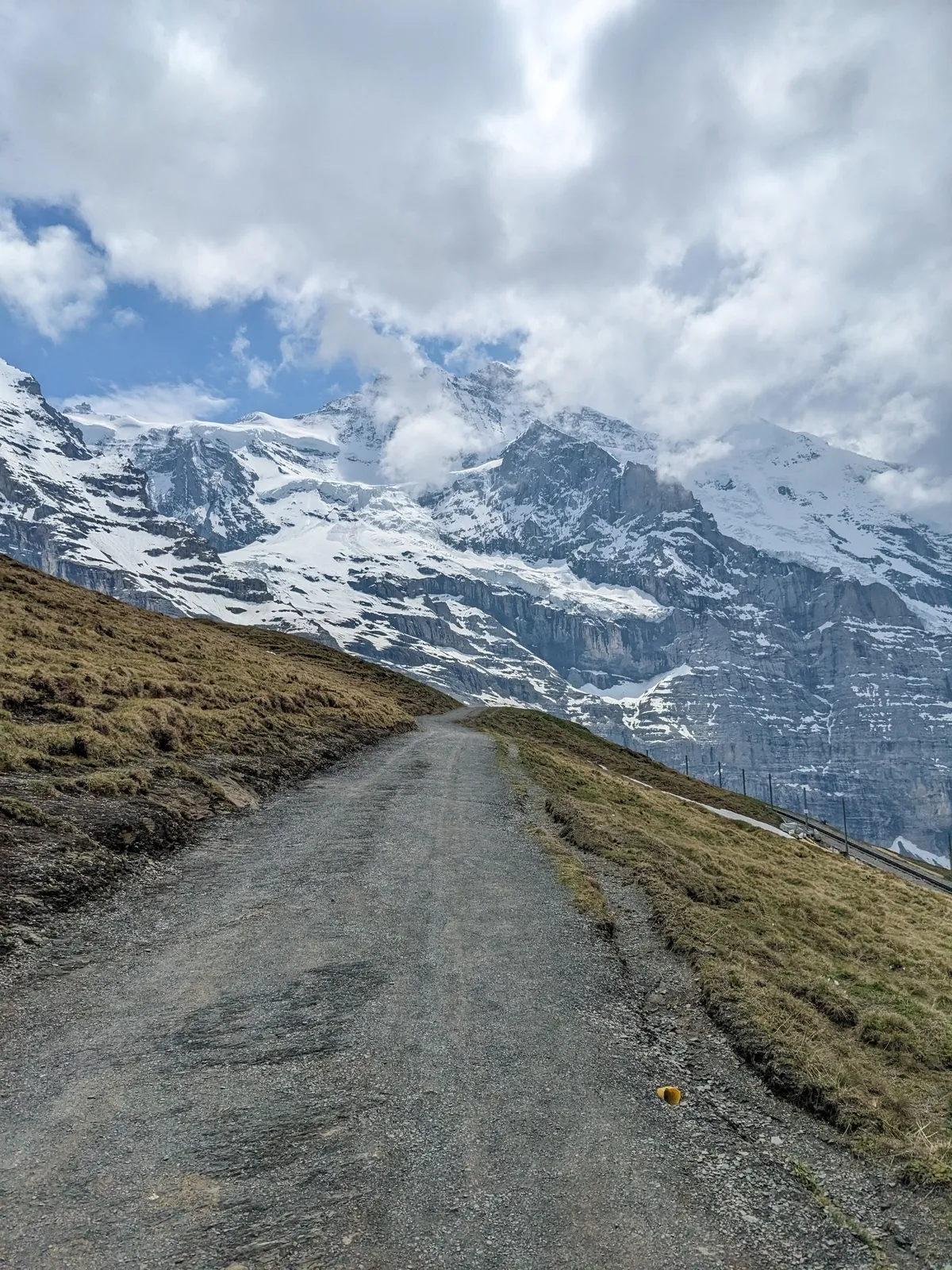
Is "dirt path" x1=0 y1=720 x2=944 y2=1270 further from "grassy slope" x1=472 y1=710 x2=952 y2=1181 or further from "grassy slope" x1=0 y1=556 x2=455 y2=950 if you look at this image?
"grassy slope" x1=0 y1=556 x2=455 y2=950

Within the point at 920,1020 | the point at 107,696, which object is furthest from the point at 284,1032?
the point at 107,696

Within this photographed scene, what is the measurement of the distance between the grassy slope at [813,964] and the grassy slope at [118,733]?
929 centimetres

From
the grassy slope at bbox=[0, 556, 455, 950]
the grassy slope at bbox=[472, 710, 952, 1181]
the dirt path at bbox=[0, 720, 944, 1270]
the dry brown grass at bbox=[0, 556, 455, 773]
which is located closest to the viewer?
the dirt path at bbox=[0, 720, 944, 1270]

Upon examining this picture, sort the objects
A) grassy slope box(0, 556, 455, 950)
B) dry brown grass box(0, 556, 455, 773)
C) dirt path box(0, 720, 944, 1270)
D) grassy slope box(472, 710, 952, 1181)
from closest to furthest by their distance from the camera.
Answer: dirt path box(0, 720, 944, 1270), grassy slope box(472, 710, 952, 1181), grassy slope box(0, 556, 455, 950), dry brown grass box(0, 556, 455, 773)

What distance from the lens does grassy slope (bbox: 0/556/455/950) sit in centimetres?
1254

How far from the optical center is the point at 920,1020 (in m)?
10.9

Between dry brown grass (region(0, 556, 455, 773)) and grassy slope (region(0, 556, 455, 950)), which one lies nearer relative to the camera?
grassy slope (region(0, 556, 455, 950))

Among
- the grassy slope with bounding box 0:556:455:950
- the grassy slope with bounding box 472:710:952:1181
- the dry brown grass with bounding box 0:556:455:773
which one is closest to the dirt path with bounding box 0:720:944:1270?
the grassy slope with bounding box 472:710:952:1181

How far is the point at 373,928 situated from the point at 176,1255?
634 cm

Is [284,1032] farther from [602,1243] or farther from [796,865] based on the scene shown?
[796,865]

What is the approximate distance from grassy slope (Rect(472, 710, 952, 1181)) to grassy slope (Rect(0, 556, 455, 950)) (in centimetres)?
929

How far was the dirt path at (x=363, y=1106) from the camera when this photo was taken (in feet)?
17.2

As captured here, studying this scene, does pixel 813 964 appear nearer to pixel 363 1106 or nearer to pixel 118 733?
pixel 363 1106

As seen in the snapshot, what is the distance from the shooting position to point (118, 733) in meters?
20.0
